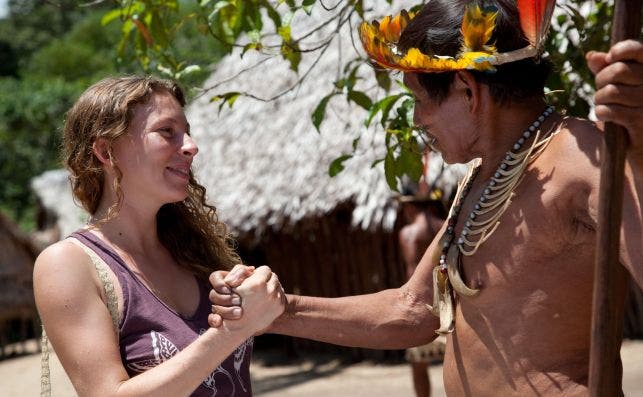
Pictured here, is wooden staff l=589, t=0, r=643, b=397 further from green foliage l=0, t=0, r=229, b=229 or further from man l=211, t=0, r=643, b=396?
green foliage l=0, t=0, r=229, b=229

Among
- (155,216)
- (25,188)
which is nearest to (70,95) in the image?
(25,188)

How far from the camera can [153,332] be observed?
251cm

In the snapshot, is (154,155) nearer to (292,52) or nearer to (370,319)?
(370,319)

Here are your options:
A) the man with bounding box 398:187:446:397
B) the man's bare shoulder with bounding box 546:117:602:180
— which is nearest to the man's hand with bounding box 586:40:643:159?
the man's bare shoulder with bounding box 546:117:602:180

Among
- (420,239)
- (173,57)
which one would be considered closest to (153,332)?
(173,57)

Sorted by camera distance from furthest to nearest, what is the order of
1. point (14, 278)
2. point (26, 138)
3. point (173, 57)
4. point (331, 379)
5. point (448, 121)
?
point (26, 138), point (14, 278), point (331, 379), point (173, 57), point (448, 121)

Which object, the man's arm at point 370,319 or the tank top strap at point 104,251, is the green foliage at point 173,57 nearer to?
the man's arm at point 370,319

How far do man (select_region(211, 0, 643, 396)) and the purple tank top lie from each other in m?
0.17

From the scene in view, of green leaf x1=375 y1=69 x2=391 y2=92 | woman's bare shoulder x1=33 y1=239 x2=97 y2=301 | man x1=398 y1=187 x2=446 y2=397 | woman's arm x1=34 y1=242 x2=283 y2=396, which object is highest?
green leaf x1=375 y1=69 x2=391 y2=92

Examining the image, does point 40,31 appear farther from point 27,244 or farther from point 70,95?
point 27,244

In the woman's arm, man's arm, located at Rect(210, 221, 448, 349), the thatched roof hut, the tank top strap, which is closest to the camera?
the woman's arm

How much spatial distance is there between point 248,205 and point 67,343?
796 cm

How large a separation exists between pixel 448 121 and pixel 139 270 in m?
0.93

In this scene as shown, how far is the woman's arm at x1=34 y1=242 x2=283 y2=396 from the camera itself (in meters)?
2.33
